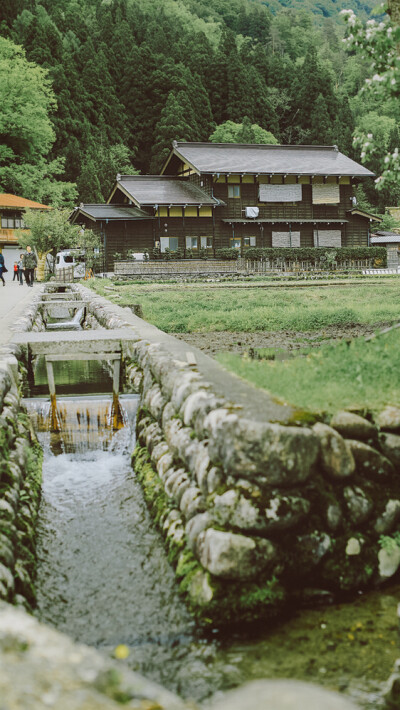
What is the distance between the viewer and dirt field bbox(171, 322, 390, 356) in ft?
36.4

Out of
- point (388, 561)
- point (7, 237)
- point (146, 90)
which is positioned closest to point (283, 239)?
point (7, 237)

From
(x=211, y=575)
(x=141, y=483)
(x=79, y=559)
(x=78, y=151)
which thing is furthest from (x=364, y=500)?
(x=78, y=151)

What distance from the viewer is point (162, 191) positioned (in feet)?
144

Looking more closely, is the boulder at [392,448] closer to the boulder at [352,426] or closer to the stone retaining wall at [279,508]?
the stone retaining wall at [279,508]

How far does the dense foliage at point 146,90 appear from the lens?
6531 centimetres

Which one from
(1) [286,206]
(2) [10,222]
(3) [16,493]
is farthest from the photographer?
(2) [10,222]

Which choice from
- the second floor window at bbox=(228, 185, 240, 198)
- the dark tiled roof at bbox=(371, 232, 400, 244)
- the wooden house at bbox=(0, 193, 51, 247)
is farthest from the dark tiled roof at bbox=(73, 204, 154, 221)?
the dark tiled roof at bbox=(371, 232, 400, 244)

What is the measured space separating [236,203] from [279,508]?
43.4 m

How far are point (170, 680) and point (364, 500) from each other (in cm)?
179

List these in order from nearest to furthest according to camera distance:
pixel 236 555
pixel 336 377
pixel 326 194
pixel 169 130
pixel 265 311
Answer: pixel 236 555
pixel 336 377
pixel 265 311
pixel 326 194
pixel 169 130

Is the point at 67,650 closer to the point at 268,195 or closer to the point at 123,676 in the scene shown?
the point at 123,676

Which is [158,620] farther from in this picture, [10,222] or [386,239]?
[386,239]

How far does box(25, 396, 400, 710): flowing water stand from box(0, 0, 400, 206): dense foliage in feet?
171

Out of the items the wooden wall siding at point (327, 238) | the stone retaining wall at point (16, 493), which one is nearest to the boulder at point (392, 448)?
the stone retaining wall at point (16, 493)
